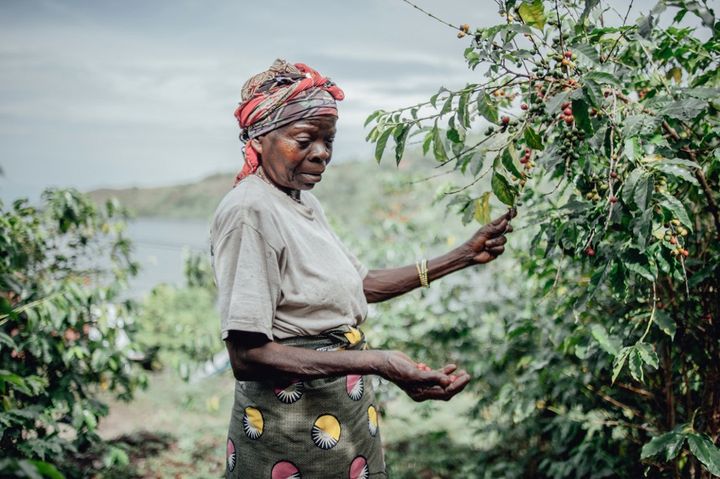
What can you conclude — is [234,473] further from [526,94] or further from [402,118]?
[526,94]

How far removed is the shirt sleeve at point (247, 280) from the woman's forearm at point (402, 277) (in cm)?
62

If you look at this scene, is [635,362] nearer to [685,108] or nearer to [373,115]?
[685,108]

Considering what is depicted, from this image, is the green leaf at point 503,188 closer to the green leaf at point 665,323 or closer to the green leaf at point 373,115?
the green leaf at point 373,115

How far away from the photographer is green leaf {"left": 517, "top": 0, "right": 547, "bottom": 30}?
1.58 metres

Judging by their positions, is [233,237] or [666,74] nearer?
[233,237]

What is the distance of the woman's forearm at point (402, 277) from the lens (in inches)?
86.0

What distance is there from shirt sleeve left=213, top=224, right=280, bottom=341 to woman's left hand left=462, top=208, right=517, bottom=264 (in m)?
0.79

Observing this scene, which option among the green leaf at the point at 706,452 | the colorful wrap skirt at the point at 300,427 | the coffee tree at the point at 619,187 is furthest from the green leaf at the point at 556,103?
the green leaf at the point at 706,452

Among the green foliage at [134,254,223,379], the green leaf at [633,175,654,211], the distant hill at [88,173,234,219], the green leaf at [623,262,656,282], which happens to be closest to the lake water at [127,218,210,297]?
the green foliage at [134,254,223,379]

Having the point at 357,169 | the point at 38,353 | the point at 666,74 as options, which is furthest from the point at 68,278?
the point at 357,169

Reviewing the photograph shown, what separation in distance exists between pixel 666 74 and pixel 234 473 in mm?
2013

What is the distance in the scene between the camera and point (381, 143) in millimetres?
1868

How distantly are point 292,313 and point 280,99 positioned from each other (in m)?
0.58

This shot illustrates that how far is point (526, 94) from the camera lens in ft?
5.57
